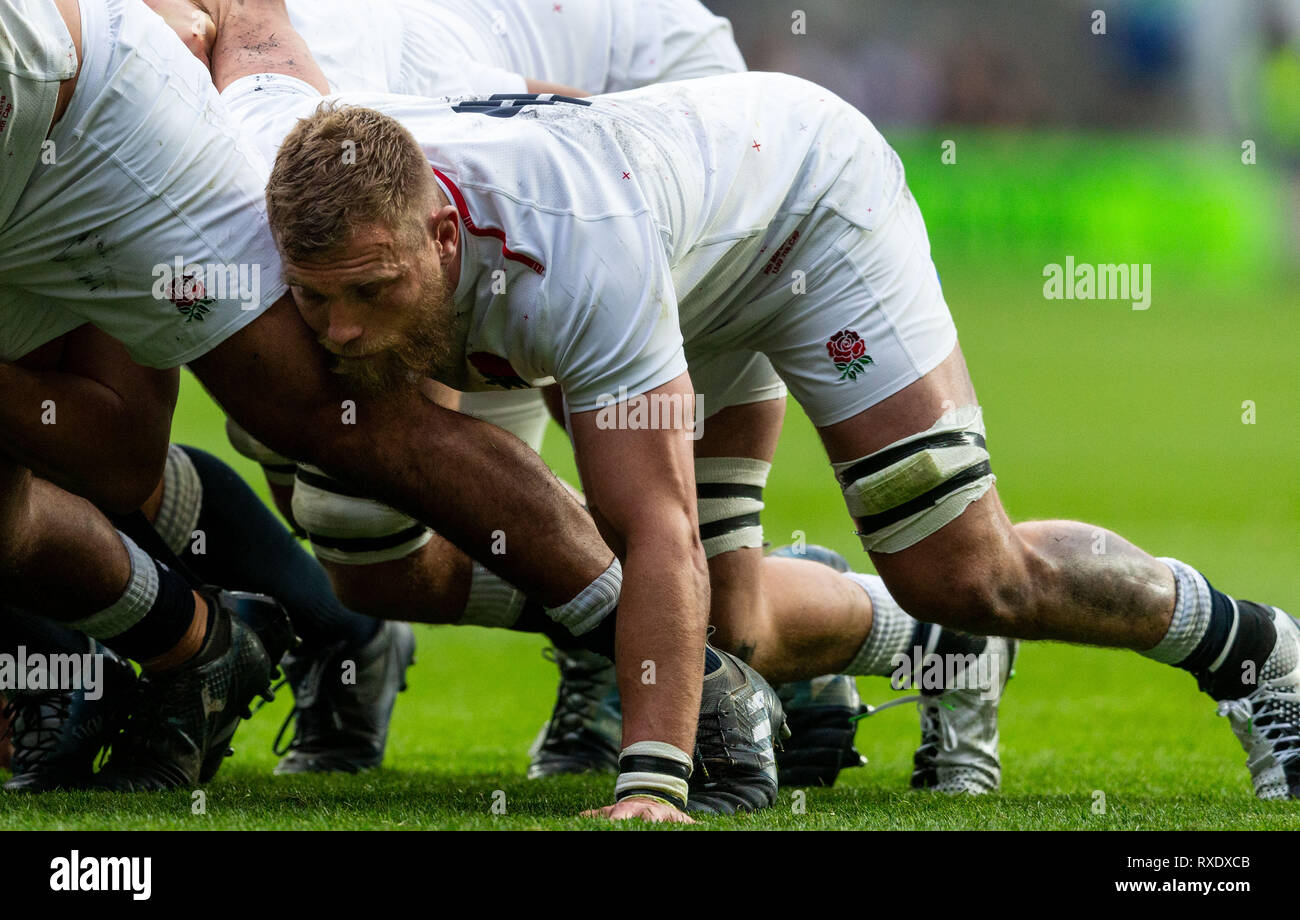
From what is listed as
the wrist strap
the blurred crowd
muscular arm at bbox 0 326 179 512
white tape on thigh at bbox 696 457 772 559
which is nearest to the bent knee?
white tape on thigh at bbox 696 457 772 559

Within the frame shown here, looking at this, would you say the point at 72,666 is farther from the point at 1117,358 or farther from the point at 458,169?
the point at 1117,358

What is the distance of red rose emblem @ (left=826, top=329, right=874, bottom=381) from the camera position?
3.32 metres

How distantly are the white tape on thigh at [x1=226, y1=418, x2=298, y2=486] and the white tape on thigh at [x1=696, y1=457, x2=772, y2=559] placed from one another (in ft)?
3.33

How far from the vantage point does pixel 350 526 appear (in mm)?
3771

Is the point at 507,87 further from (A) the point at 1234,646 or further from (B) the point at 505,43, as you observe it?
(A) the point at 1234,646

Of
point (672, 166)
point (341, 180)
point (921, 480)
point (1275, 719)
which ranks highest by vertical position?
point (672, 166)

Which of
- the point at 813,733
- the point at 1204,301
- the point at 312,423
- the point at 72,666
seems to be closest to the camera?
the point at 312,423

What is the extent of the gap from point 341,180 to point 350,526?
121 cm

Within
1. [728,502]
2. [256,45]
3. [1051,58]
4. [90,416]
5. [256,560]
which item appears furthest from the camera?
[1051,58]

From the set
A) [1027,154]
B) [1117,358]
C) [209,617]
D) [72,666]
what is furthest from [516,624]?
[1027,154]

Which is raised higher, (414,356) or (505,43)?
(505,43)

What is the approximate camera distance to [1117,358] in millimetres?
15266

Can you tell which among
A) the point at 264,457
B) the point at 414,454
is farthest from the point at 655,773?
the point at 264,457

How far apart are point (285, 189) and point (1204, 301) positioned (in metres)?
17.2
